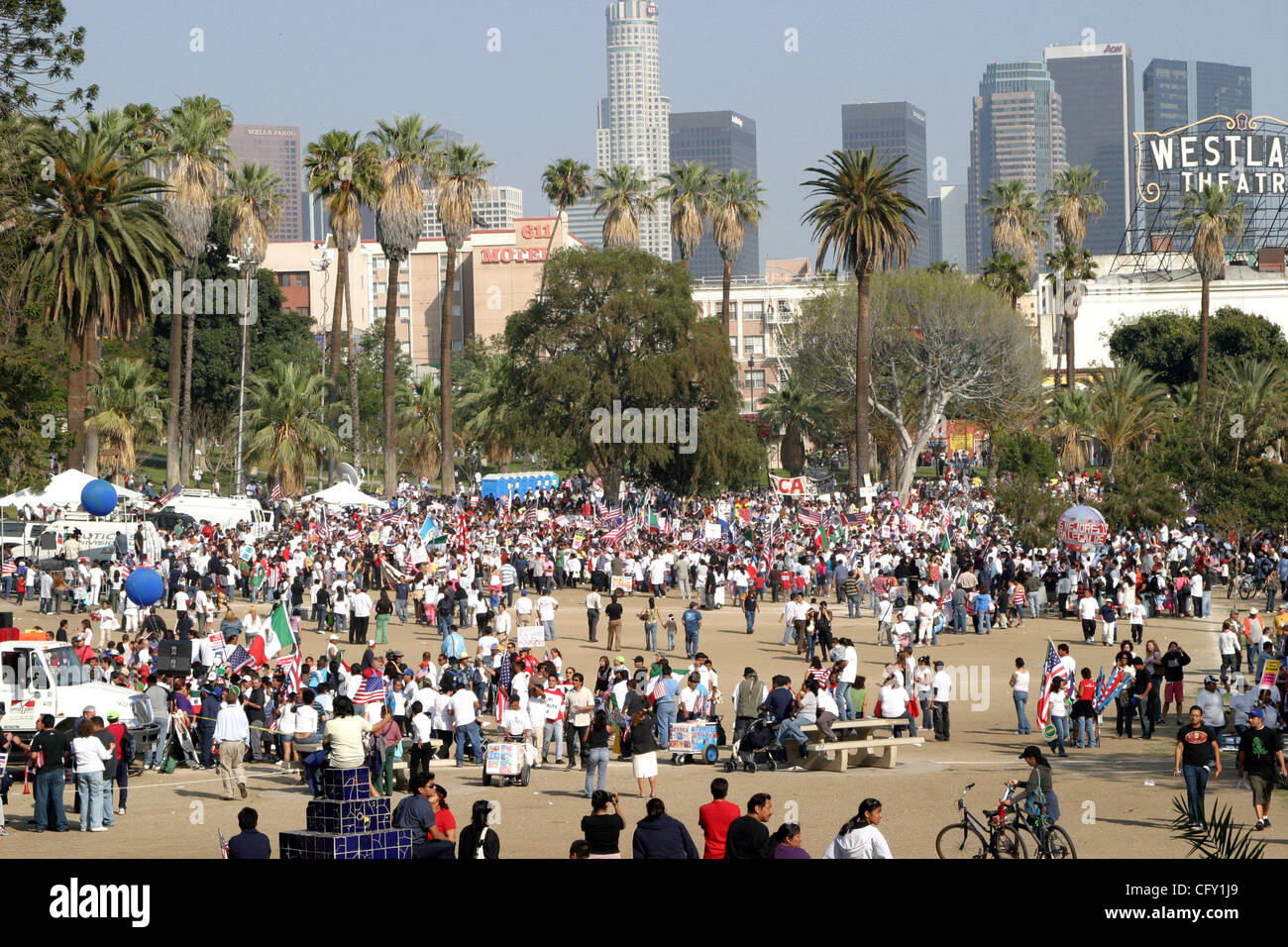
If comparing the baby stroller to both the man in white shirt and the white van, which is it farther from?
the white van

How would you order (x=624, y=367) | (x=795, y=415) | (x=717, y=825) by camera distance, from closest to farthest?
(x=717, y=825) < (x=624, y=367) < (x=795, y=415)

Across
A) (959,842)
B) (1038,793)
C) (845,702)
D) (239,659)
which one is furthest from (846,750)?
(239,659)

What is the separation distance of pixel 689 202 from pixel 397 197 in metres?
21.8

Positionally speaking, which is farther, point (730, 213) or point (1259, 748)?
point (730, 213)

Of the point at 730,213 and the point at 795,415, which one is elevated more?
the point at 730,213

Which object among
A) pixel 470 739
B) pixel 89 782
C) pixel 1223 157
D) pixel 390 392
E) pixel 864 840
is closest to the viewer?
pixel 864 840

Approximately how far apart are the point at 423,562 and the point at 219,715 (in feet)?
62.0

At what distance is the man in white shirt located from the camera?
19781 millimetres

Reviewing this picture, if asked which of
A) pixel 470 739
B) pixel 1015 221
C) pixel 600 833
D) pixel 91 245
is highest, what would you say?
pixel 1015 221

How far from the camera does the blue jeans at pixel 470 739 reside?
788 inches

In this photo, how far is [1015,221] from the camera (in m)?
85.4

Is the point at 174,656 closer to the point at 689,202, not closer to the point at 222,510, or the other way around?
the point at 222,510

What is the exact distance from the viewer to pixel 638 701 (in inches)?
797
